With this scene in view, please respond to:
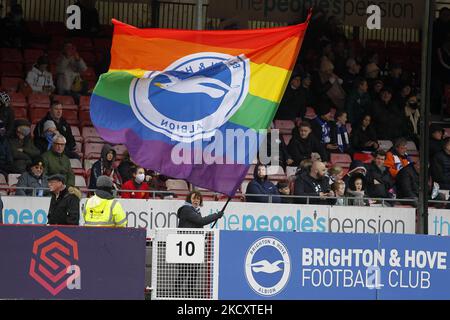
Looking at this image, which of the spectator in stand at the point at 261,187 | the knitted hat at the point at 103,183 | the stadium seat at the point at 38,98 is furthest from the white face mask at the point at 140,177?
the stadium seat at the point at 38,98

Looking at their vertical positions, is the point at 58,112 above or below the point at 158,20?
below

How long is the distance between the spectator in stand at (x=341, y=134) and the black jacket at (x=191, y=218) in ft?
23.1

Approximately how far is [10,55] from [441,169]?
853cm

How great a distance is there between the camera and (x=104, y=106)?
56.5ft

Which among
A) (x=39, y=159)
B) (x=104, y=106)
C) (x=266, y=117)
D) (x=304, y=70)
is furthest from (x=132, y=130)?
(x=304, y=70)

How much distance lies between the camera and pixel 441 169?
22719 millimetres

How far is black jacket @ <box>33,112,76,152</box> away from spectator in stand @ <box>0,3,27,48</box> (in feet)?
12.0

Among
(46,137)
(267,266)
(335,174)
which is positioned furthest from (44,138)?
(267,266)

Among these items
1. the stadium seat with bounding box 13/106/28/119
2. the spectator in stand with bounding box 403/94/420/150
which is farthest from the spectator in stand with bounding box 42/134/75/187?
the spectator in stand with bounding box 403/94/420/150

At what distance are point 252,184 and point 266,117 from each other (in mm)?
3677

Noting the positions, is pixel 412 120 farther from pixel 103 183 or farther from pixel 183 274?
pixel 103 183

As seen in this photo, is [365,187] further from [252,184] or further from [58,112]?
[58,112]

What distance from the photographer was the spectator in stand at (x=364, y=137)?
23.9m
